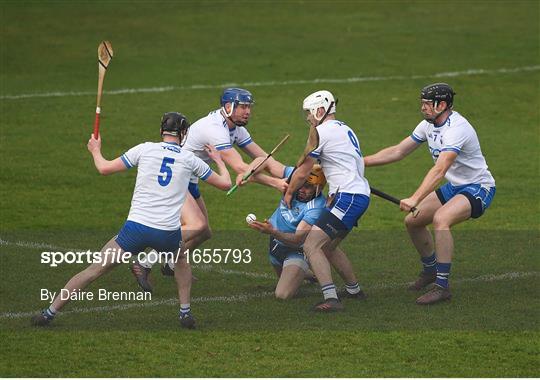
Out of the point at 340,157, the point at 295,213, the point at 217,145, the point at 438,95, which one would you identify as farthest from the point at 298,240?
the point at 438,95

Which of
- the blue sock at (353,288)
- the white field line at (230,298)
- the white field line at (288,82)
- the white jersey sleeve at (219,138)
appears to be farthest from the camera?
the white field line at (288,82)

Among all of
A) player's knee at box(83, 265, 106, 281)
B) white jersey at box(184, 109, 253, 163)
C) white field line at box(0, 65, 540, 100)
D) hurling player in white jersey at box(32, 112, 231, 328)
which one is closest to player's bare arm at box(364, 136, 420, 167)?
white jersey at box(184, 109, 253, 163)

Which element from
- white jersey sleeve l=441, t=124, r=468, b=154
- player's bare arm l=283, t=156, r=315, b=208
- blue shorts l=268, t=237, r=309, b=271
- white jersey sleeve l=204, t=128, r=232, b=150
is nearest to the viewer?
player's bare arm l=283, t=156, r=315, b=208

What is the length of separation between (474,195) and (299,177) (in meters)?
2.14

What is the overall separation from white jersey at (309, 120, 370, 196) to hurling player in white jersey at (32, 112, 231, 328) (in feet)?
5.90

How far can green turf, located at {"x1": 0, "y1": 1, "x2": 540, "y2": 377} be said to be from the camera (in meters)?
12.4

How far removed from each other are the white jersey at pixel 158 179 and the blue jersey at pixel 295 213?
91.4 inches

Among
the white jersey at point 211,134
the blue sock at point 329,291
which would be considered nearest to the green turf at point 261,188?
the blue sock at point 329,291

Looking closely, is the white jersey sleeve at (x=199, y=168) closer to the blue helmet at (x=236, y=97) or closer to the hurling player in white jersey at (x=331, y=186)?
the hurling player in white jersey at (x=331, y=186)

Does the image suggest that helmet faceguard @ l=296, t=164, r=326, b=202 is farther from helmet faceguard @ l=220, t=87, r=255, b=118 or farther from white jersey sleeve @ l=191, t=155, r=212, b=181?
white jersey sleeve @ l=191, t=155, r=212, b=181

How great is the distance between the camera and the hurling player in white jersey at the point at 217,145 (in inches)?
584

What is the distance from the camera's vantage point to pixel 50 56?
30.7 metres

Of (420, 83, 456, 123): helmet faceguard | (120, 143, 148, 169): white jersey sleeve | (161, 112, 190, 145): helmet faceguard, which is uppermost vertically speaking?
(420, 83, 456, 123): helmet faceguard

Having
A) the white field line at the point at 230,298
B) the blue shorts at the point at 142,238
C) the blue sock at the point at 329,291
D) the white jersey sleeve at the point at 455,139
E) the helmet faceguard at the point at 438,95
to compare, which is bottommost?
the white field line at the point at 230,298
